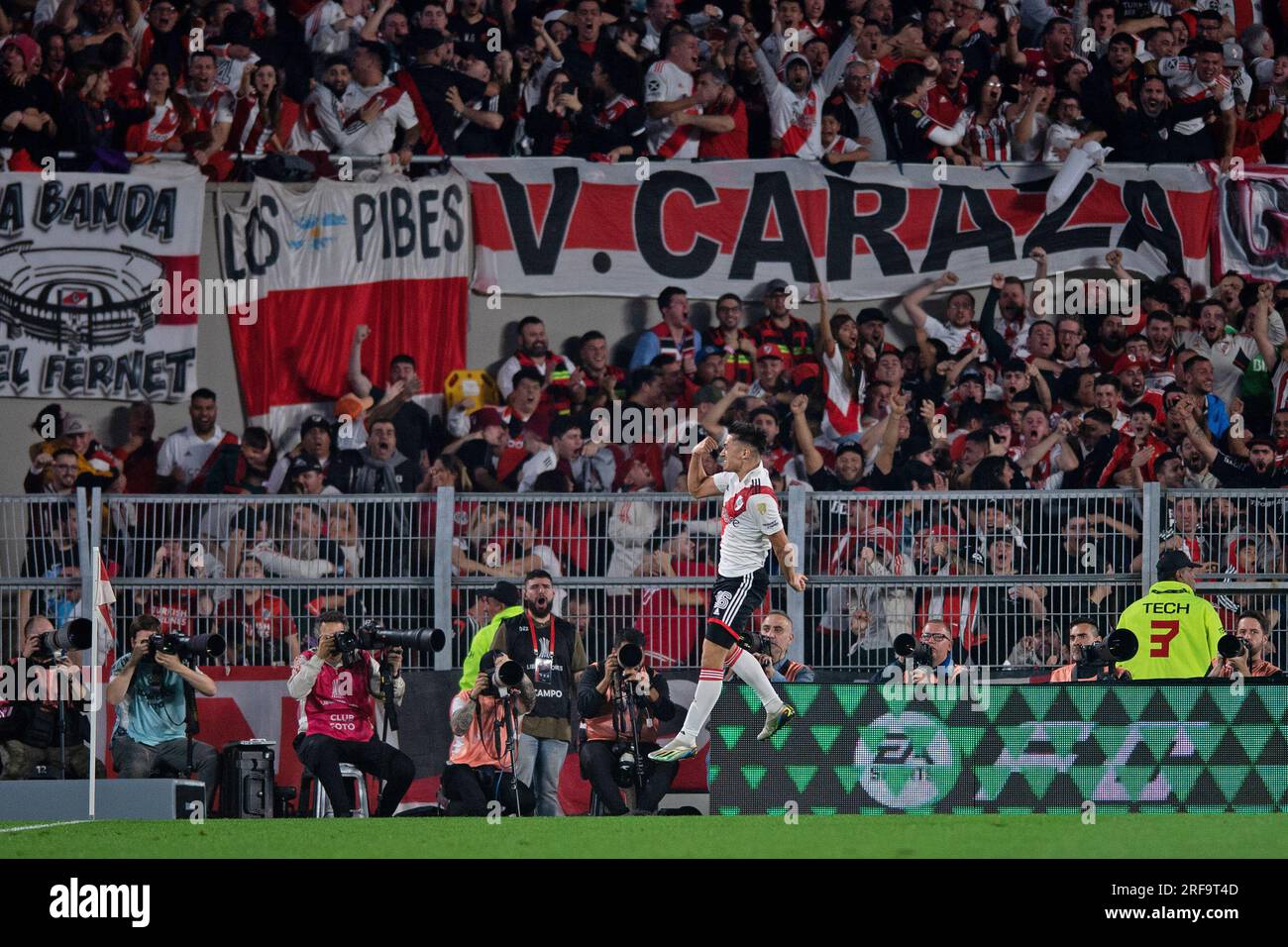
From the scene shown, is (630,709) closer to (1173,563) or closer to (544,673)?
(544,673)

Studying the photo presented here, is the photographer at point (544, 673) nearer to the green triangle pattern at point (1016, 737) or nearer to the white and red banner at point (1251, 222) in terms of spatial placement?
the green triangle pattern at point (1016, 737)

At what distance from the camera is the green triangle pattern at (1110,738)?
514 inches

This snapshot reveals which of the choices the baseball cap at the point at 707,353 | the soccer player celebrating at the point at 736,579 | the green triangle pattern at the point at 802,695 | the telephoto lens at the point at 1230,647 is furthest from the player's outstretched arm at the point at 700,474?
the baseball cap at the point at 707,353

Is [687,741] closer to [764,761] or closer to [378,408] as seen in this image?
[764,761]

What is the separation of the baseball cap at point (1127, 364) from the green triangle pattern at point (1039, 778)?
6.82 m

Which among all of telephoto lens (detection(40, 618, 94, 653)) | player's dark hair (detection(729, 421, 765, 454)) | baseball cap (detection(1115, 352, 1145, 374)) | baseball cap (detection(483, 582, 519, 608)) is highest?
baseball cap (detection(1115, 352, 1145, 374))

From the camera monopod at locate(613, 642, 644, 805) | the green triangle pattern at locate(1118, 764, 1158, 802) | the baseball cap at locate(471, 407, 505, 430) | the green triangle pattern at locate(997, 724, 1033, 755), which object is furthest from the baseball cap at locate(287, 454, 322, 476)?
the green triangle pattern at locate(1118, 764, 1158, 802)

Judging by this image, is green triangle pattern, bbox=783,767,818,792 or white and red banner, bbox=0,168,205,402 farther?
white and red banner, bbox=0,168,205,402

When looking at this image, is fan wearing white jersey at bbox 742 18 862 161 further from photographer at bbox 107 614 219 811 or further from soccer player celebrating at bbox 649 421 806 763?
photographer at bbox 107 614 219 811

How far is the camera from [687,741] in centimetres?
1261

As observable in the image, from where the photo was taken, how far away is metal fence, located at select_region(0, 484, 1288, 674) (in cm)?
1577

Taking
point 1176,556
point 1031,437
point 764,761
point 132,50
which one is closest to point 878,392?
point 1031,437

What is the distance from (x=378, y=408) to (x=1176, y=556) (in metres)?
8.13

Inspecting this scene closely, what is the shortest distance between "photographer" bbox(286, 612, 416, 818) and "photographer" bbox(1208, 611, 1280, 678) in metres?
6.50
